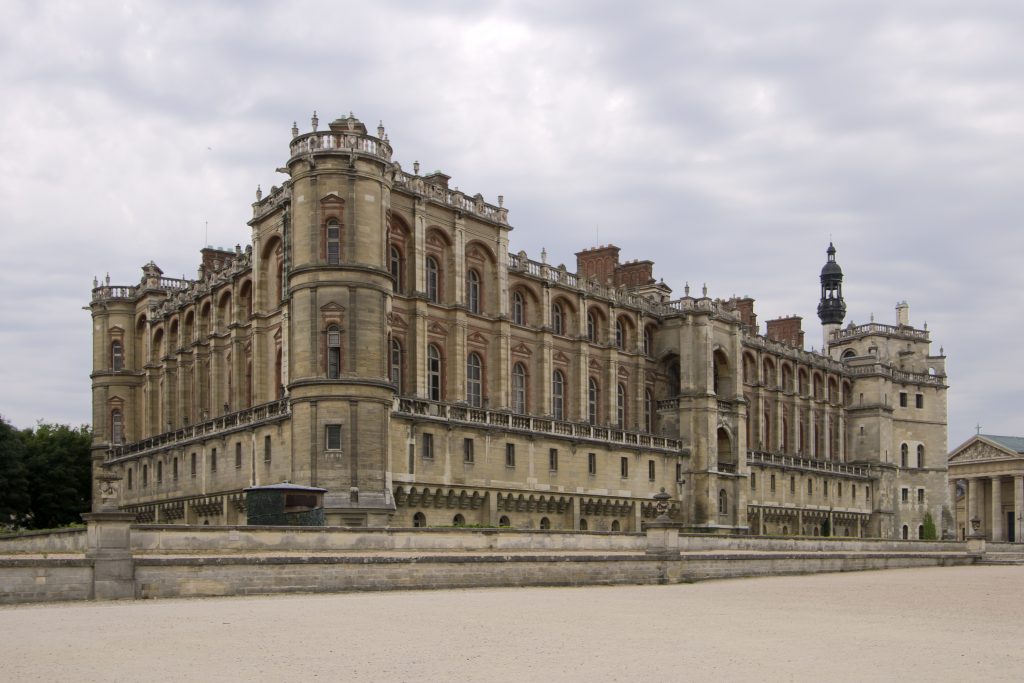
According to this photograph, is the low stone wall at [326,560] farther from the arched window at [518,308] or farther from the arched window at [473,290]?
the arched window at [518,308]

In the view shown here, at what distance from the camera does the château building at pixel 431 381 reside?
5119 cm

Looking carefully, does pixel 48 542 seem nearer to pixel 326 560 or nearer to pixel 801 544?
pixel 326 560

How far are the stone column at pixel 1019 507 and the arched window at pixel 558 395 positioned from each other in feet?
230

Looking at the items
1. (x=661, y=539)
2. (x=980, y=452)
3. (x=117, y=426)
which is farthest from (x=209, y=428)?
(x=980, y=452)

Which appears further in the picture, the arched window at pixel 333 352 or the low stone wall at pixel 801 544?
the arched window at pixel 333 352

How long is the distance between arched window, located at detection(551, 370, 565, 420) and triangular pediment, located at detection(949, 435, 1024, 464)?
7203 cm

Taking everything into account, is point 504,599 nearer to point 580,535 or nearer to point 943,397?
point 580,535

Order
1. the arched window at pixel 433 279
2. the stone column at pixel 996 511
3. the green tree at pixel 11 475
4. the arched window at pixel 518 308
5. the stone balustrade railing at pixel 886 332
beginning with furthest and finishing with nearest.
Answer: the stone column at pixel 996 511 < the stone balustrade railing at pixel 886 332 < the green tree at pixel 11 475 < the arched window at pixel 518 308 < the arched window at pixel 433 279

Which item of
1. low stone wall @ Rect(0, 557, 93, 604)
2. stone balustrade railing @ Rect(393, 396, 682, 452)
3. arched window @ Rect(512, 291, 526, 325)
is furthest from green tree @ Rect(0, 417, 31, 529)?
low stone wall @ Rect(0, 557, 93, 604)

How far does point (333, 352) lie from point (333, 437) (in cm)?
380

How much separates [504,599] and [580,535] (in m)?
11.2

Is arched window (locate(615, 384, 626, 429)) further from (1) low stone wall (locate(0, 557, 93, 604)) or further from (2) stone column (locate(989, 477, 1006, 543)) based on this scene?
(2) stone column (locate(989, 477, 1006, 543))

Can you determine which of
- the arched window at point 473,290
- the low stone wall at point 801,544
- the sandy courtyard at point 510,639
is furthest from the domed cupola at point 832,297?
the sandy courtyard at point 510,639

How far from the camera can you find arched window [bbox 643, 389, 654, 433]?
77062mm
